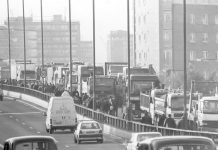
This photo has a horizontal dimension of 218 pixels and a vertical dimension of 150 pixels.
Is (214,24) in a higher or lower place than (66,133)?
higher

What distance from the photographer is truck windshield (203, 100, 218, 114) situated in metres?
42.2

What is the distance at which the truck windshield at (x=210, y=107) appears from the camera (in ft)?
139

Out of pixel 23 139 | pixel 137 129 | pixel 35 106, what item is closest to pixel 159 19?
pixel 35 106

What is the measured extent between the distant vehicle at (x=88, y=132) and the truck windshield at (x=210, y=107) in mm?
5886

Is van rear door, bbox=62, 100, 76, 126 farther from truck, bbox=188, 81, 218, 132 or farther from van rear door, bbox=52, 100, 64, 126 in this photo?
truck, bbox=188, 81, 218, 132

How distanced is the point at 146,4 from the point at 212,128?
89800 mm

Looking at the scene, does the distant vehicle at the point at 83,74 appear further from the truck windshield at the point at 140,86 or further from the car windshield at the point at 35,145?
the car windshield at the point at 35,145

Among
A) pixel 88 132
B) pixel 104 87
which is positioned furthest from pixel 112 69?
pixel 88 132

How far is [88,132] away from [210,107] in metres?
6.75

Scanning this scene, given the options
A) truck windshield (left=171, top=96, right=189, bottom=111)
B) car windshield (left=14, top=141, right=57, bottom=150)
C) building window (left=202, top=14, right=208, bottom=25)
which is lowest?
truck windshield (left=171, top=96, right=189, bottom=111)

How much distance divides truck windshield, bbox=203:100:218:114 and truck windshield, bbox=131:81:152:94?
17768 mm

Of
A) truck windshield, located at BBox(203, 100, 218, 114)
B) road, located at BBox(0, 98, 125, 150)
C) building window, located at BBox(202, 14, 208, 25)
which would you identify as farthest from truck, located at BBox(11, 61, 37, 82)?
truck windshield, located at BBox(203, 100, 218, 114)

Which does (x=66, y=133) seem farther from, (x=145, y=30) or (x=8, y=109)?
(x=145, y=30)

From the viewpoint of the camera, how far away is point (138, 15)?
135625 mm
